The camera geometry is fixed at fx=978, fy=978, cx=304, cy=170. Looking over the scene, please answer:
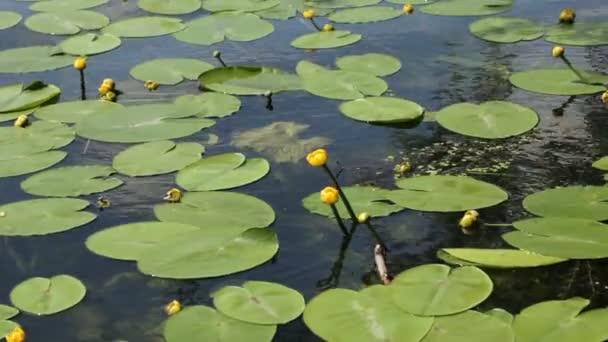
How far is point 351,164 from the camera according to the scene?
2.23 meters

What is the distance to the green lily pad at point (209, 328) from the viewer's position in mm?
1615

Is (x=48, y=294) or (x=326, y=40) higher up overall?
(x=326, y=40)

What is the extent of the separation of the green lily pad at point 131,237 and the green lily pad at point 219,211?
0.12 ft

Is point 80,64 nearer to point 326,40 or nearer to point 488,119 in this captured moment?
point 326,40

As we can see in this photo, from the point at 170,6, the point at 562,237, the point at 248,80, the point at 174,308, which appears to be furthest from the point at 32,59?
the point at 562,237

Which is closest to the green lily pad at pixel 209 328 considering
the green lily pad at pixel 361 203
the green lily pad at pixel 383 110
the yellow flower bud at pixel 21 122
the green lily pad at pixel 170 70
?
the green lily pad at pixel 361 203

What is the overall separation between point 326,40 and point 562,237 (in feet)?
4.21

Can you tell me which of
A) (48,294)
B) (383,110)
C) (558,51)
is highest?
(558,51)

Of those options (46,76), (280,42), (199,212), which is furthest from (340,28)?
(199,212)

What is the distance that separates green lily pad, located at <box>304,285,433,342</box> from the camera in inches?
62.3

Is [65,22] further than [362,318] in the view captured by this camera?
Yes

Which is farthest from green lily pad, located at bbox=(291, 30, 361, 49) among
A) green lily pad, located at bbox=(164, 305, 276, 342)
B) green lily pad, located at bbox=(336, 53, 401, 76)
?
green lily pad, located at bbox=(164, 305, 276, 342)

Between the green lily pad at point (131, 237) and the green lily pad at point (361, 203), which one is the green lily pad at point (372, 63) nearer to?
the green lily pad at point (361, 203)

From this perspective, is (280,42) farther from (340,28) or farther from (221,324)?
(221,324)
